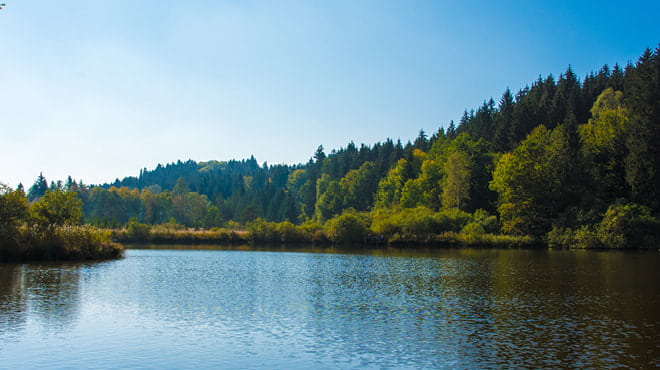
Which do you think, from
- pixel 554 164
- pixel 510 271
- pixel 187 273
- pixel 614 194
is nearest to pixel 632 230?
pixel 614 194

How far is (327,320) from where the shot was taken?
2112 centimetres

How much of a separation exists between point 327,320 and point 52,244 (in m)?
35.5

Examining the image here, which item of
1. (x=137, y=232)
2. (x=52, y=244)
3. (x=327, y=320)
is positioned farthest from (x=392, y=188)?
(x=327, y=320)

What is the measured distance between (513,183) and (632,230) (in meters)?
18.1

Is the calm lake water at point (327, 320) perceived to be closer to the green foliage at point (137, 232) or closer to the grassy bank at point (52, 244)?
the grassy bank at point (52, 244)

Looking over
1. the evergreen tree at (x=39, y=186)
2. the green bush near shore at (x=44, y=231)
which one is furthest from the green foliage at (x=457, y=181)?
the evergreen tree at (x=39, y=186)

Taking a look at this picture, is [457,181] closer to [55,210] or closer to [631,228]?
[631,228]

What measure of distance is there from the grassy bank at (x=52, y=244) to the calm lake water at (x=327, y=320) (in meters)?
8.24

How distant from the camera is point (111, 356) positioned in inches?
621

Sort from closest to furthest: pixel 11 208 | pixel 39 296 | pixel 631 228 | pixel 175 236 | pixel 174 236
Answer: pixel 39 296
pixel 11 208
pixel 631 228
pixel 175 236
pixel 174 236

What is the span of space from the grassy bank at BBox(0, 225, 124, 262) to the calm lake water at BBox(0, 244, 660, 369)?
27.0ft

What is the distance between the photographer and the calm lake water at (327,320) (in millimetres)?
15648

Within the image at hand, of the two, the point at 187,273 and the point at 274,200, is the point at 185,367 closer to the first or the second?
the point at 187,273

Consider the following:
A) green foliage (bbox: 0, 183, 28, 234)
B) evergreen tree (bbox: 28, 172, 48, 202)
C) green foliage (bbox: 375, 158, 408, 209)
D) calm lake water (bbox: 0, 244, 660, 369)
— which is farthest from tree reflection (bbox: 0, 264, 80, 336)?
evergreen tree (bbox: 28, 172, 48, 202)
